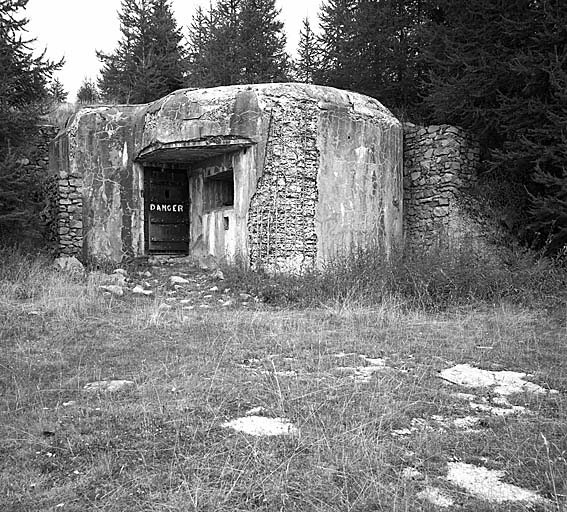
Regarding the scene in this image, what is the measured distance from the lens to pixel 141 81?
21.1 m

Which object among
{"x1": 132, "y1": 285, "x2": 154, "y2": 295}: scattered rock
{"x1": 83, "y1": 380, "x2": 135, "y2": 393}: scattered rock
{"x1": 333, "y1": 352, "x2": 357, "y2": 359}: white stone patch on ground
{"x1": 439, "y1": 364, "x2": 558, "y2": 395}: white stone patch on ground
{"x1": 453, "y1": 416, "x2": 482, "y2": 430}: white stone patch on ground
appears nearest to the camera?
{"x1": 453, "y1": 416, "x2": 482, "y2": 430}: white stone patch on ground

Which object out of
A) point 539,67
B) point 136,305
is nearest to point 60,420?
point 136,305

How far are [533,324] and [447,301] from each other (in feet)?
5.12

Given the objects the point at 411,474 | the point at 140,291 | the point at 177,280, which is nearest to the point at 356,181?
the point at 177,280

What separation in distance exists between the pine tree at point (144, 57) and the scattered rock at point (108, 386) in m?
18.5

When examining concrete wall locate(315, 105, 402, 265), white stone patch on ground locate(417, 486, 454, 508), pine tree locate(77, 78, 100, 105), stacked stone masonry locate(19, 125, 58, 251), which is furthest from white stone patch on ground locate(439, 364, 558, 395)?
pine tree locate(77, 78, 100, 105)

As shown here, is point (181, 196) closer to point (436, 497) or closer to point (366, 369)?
point (366, 369)

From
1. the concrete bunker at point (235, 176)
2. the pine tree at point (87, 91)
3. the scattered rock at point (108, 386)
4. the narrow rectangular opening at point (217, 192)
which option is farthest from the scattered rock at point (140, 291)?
the pine tree at point (87, 91)

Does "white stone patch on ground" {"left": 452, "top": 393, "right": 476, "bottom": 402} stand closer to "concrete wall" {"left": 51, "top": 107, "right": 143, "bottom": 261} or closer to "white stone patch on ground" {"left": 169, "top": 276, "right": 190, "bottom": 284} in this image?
"white stone patch on ground" {"left": 169, "top": 276, "right": 190, "bottom": 284}

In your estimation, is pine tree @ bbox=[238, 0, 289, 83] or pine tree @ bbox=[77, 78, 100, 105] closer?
pine tree @ bbox=[238, 0, 289, 83]

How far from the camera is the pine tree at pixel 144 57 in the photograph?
21.5 metres

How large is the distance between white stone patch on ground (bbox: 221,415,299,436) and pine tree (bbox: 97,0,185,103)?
19.4 m

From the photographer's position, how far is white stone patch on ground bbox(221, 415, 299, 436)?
3.09 metres

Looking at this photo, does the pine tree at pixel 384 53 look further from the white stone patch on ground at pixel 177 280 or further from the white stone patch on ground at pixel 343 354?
the white stone patch on ground at pixel 343 354
